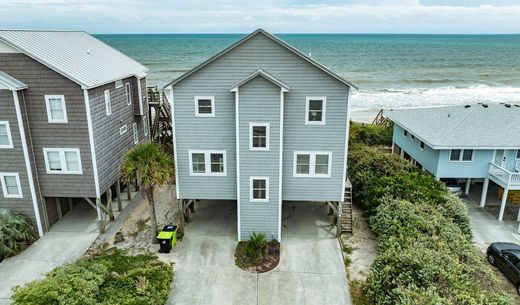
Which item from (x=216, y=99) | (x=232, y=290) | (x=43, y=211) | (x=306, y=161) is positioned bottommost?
(x=232, y=290)

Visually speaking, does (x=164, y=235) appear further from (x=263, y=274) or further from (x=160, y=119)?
(x=160, y=119)

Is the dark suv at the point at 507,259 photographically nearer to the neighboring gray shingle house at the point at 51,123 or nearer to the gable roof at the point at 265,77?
the gable roof at the point at 265,77

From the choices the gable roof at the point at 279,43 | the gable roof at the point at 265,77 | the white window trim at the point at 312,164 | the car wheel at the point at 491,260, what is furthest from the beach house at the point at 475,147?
the gable roof at the point at 265,77

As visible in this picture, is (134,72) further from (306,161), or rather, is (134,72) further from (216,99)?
(306,161)

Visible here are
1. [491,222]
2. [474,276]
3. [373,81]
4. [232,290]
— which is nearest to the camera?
[474,276]

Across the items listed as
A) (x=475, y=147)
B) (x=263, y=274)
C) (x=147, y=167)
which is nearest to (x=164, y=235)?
(x=147, y=167)

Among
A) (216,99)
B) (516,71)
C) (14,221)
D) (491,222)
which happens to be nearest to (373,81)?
(516,71)
